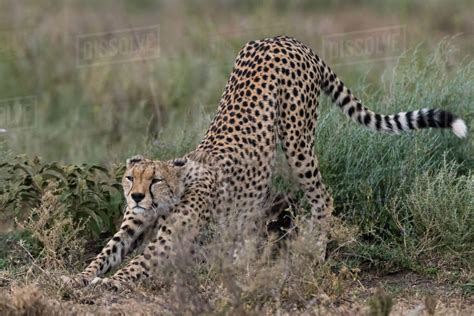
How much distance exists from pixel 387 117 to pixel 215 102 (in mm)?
3340

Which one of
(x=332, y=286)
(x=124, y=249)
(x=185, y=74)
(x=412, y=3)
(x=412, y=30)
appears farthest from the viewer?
(x=412, y=3)

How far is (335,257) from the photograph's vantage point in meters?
6.52

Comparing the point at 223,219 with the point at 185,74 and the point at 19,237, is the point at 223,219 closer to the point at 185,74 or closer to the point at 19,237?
the point at 19,237

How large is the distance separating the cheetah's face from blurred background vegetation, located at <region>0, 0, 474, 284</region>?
80 centimetres

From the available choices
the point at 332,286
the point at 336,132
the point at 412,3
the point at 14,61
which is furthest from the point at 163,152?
the point at 412,3

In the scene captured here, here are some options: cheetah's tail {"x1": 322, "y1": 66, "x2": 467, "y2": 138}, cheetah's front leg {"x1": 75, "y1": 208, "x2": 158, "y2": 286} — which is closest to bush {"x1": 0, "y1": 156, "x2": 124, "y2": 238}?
cheetah's front leg {"x1": 75, "y1": 208, "x2": 158, "y2": 286}

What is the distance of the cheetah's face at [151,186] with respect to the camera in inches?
234

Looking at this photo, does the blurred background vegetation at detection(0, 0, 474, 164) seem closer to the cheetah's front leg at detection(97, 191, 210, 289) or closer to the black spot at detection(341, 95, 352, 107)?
the black spot at detection(341, 95, 352, 107)

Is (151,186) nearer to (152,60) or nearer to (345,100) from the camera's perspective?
(345,100)

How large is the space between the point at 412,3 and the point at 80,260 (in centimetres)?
704

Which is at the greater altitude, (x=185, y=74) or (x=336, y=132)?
(x=336, y=132)

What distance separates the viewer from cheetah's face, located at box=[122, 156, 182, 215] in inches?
234

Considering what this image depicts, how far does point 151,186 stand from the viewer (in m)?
5.97

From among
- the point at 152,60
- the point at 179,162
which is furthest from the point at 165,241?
the point at 152,60
